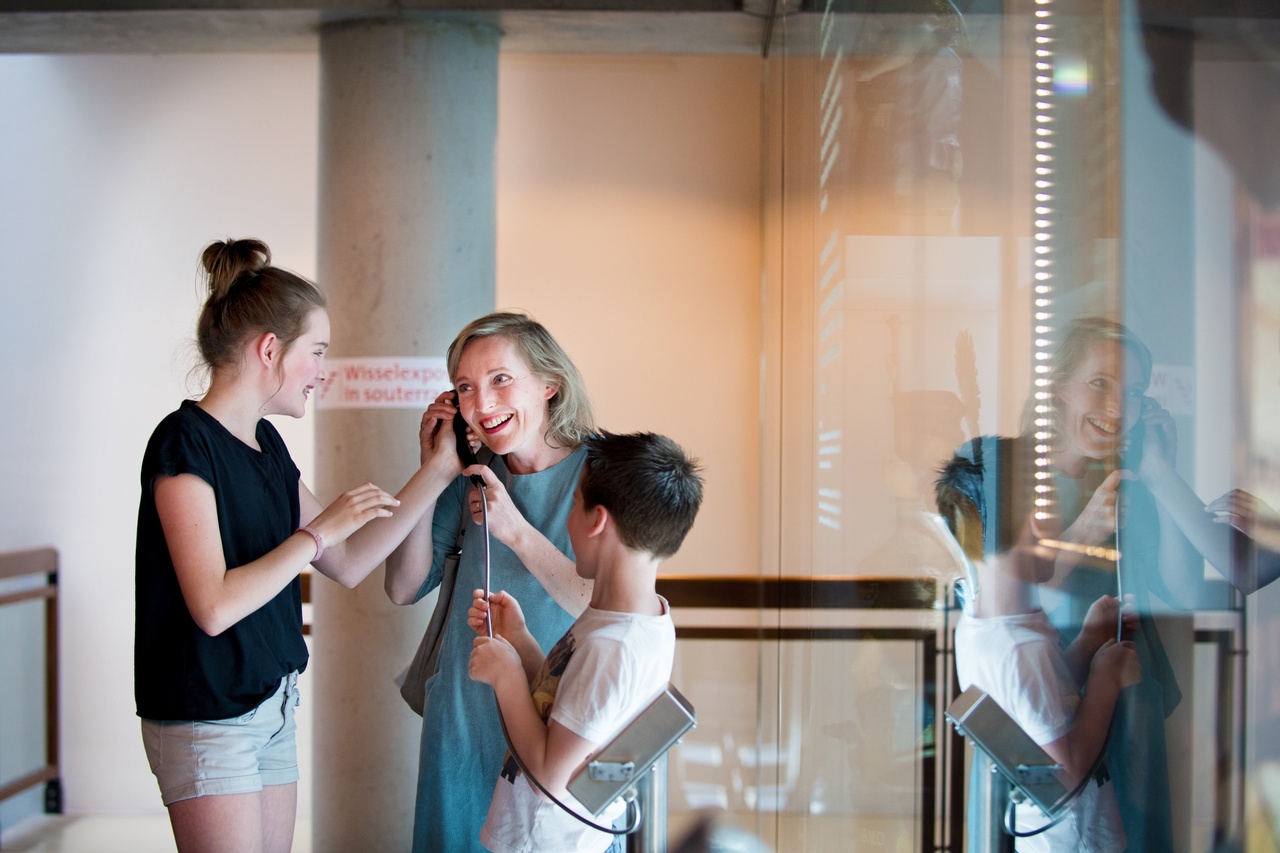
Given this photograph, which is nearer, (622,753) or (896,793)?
(896,793)

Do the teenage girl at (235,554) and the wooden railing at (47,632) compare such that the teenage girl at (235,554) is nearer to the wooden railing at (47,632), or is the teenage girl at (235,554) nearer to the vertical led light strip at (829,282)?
the vertical led light strip at (829,282)

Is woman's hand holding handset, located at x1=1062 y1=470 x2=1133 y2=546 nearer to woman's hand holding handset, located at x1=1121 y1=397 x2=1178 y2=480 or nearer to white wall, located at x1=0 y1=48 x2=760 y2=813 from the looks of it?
woman's hand holding handset, located at x1=1121 y1=397 x2=1178 y2=480

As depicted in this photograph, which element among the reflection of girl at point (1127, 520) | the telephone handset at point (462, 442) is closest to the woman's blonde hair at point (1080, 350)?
the reflection of girl at point (1127, 520)

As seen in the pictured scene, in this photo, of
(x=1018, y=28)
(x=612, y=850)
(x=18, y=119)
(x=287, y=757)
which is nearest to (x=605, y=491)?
(x=612, y=850)

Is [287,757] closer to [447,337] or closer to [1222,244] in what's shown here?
[447,337]

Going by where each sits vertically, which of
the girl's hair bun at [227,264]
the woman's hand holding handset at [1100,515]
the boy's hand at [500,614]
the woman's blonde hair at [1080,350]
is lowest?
the boy's hand at [500,614]

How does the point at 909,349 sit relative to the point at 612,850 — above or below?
above

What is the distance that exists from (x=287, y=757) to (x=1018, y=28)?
1.76m

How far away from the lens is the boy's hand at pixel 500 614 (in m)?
1.89

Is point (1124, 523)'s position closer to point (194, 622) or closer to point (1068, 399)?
point (1068, 399)

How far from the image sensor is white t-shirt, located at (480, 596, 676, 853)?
1687mm

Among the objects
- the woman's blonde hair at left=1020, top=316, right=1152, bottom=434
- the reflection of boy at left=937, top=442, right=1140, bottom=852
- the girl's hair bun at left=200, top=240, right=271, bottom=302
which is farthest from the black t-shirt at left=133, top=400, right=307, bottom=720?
the woman's blonde hair at left=1020, top=316, right=1152, bottom=434

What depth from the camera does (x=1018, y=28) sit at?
1029mm

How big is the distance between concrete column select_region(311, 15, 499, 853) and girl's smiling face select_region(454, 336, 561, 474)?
89 centimetres
